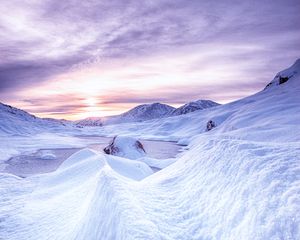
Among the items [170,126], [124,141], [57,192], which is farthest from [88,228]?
[170,126]

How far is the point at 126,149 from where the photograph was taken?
21.0m

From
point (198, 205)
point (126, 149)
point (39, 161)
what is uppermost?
point (198, 205)

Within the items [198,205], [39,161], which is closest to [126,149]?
[39,161]

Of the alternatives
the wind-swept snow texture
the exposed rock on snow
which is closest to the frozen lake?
the exposed rock on snow

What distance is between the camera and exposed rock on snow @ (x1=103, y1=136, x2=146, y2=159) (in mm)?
20500

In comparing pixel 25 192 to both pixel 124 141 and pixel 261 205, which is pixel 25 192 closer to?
pixel 261 205

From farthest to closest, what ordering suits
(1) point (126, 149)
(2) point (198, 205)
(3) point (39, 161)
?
(3) point (39, 161)
(1) point (126, 149)
(2) point (198, 205)

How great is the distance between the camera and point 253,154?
15.6 feet

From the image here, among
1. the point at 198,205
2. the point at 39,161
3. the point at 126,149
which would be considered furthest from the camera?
the point at 39,161

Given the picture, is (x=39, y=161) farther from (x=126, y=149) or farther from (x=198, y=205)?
(x=198, y=205)

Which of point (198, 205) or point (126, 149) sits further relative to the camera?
point (126, 149)

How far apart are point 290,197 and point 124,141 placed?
18692mm

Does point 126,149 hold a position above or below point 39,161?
above

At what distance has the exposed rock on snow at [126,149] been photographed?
807 inches
